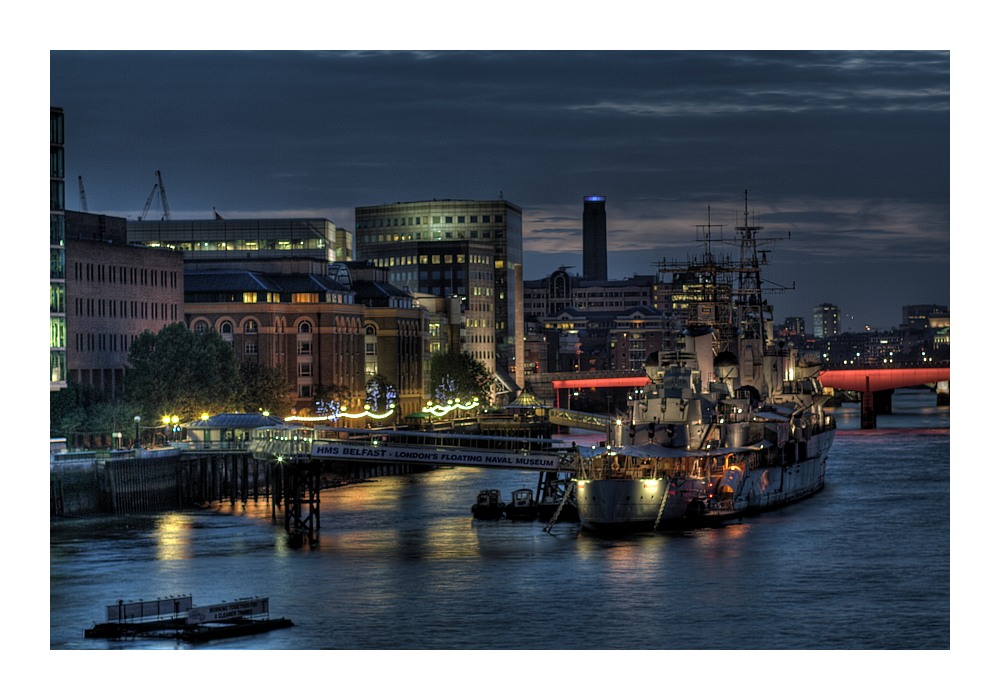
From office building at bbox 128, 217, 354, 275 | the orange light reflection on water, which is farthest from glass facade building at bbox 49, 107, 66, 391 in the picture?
office building at bbox 128, 217, 354, 275

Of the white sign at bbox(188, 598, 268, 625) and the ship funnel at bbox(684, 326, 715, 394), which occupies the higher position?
the ship funnel at bbox(684, 326, 715, 394)

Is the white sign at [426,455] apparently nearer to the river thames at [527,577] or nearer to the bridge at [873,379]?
the river thames at [527,577]

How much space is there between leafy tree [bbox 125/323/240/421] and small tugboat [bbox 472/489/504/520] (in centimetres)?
2097

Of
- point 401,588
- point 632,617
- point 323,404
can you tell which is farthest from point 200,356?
point 632,617

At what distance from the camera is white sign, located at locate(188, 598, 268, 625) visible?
Result: 44688mm

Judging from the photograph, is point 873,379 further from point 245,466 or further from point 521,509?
point 521,509

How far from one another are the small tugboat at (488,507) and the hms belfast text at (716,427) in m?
5.18

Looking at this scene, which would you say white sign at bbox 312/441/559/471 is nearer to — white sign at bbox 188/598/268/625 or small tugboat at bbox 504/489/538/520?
small tugboat at bbox 504/489/538/520

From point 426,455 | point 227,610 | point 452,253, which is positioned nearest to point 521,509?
point 426,455

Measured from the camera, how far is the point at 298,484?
221ft

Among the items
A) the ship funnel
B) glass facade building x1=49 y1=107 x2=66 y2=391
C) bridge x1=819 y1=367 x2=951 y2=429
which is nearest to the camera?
glass facade building x1=49 y1=107 x2=66 y2=391

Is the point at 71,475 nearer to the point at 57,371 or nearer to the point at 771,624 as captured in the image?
the point at 57,371

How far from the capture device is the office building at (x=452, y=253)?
618ft

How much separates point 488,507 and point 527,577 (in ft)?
56.0
